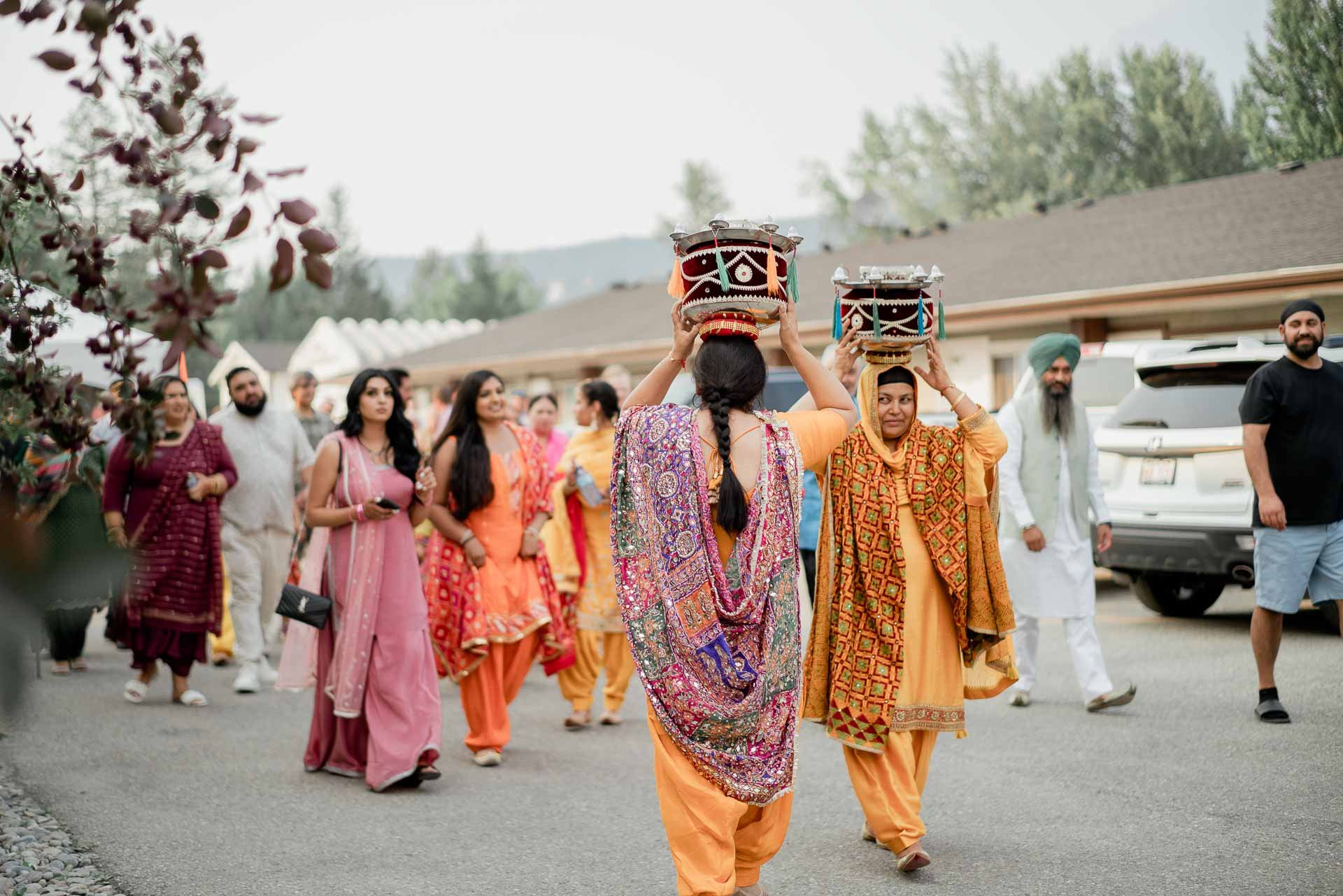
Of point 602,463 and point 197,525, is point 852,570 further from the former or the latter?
point 197,525

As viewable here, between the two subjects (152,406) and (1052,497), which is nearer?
(152,406)

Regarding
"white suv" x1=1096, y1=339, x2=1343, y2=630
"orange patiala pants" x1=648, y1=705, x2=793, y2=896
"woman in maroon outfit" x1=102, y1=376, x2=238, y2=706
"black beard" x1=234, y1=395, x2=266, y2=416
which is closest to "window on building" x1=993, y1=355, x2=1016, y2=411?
"white suv" x1=1096, y1=339, x2=1343, y2=630

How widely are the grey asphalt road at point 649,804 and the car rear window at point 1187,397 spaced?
6.85ft

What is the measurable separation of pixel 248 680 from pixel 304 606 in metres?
3.02

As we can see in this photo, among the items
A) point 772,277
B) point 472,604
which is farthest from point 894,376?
point 472,604

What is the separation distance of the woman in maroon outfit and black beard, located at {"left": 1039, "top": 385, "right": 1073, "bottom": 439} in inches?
214

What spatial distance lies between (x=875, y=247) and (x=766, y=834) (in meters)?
25.0

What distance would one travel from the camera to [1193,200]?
21.3 m

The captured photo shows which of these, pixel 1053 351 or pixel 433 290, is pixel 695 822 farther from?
pixel 433 290

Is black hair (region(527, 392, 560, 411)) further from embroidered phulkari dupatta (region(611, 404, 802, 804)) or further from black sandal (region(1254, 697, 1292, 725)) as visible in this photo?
embroidered phulkari dupatta (region(611, 404, 802, 804))

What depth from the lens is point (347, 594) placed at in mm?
6707

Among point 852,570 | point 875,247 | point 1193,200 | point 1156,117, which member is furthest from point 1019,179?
point 852,570

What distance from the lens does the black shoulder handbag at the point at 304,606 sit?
21.4ft

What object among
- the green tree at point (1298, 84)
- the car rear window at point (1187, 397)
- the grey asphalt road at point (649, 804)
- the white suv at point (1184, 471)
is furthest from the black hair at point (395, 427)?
the green tree at point (1298, 84)
